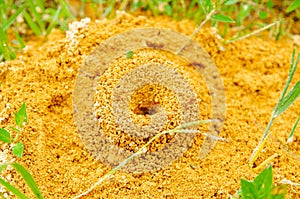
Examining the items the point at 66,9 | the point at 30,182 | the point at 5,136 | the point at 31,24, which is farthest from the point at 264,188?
the point at 31,24

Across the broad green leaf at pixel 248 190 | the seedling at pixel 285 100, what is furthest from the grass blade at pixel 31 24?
the broad green leaf at pixel 248 190

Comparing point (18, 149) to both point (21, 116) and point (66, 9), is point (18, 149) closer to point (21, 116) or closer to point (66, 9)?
point (21, 116)

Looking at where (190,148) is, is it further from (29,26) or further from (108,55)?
(29,26)

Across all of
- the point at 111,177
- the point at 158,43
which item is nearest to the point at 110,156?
the point at 111,177

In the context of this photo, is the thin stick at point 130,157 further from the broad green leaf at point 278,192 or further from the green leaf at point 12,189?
the broad green leaf at point 278,192

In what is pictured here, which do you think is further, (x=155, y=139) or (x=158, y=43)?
(x=158, y=43)

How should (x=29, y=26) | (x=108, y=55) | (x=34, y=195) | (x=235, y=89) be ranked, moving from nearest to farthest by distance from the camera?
(x=34, y=195) < (x=108, y=55) < (x=235, y=89) < (x=29, y=26)

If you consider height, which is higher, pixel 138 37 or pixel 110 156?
pixel 138 37
